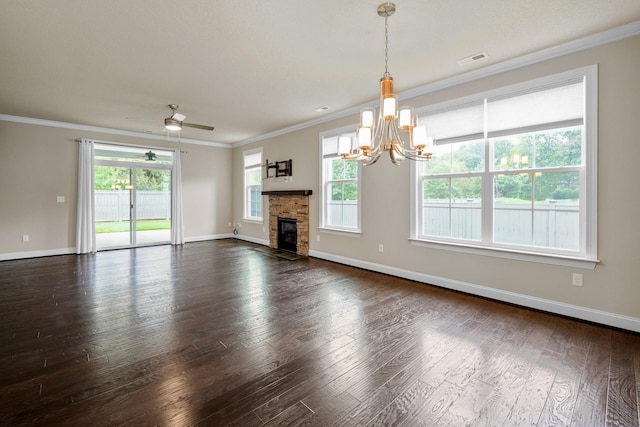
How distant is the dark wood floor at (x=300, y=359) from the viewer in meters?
1.75

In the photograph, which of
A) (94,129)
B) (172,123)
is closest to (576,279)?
(172,123)

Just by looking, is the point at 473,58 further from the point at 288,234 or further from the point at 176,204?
the point at 176,204

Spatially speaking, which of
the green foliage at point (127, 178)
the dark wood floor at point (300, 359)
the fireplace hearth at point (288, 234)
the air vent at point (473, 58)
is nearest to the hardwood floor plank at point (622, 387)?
the dark wood floor at point (300, 359)

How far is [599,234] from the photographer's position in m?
2.94

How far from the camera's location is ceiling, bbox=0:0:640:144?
249cm

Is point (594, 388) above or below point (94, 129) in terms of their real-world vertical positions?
below

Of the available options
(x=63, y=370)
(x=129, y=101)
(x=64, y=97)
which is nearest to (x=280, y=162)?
(x=129, y=101)

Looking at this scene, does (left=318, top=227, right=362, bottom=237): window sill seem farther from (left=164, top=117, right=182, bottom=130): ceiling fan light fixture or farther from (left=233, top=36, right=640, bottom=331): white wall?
(left=164, top=117, right=182, bottom=130): ceiling fan light fixture

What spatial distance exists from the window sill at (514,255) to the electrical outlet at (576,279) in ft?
0.31

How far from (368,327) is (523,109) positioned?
9.71ft

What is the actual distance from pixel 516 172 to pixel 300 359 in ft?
10.3

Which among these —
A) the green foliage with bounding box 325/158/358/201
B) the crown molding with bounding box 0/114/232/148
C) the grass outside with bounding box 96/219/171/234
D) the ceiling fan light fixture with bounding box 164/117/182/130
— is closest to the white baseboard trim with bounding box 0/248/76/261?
the grass outside with bounding box 96/219/171/234

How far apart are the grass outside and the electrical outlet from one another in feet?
26.7

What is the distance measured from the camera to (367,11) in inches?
98.3
